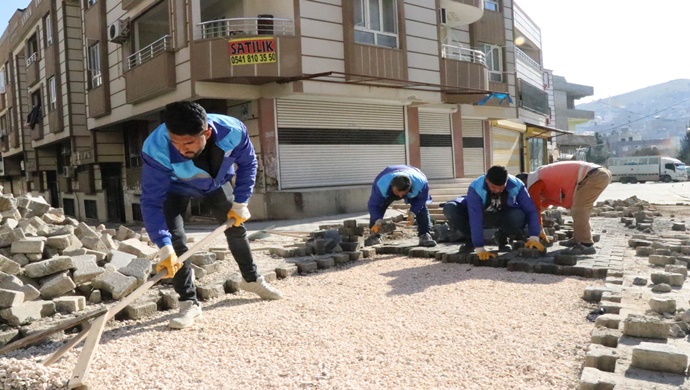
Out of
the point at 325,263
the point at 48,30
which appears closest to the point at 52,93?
the point at 48,30

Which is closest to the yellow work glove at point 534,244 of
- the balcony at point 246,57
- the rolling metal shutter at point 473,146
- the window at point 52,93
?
the balcony at point 246,57

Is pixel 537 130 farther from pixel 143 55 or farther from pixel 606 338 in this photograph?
pixel 606 338

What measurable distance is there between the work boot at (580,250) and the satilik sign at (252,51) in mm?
7582

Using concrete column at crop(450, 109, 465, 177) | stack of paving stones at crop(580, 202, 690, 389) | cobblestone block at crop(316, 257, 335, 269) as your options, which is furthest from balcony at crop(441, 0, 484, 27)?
cobblestone block at crop(316, 257, 335, 269)

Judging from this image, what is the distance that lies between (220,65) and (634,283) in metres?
9.22

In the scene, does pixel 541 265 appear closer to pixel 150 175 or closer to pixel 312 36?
pixel 150 175

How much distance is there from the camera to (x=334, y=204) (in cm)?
1238

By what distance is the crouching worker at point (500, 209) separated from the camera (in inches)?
217

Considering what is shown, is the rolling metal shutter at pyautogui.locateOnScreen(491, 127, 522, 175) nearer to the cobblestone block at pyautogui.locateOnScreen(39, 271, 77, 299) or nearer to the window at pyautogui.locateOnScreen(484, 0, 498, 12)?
the window at pyautogui.locateOnScreen(484, 0, 498, 12)

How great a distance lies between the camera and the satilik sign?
11094 millimetres

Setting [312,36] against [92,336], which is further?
[312,36]

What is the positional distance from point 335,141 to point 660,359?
11291mm

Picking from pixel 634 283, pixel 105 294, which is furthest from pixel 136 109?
pixel 634 283

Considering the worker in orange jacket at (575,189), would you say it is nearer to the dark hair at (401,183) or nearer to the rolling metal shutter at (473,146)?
the dark hair at (401,183)
